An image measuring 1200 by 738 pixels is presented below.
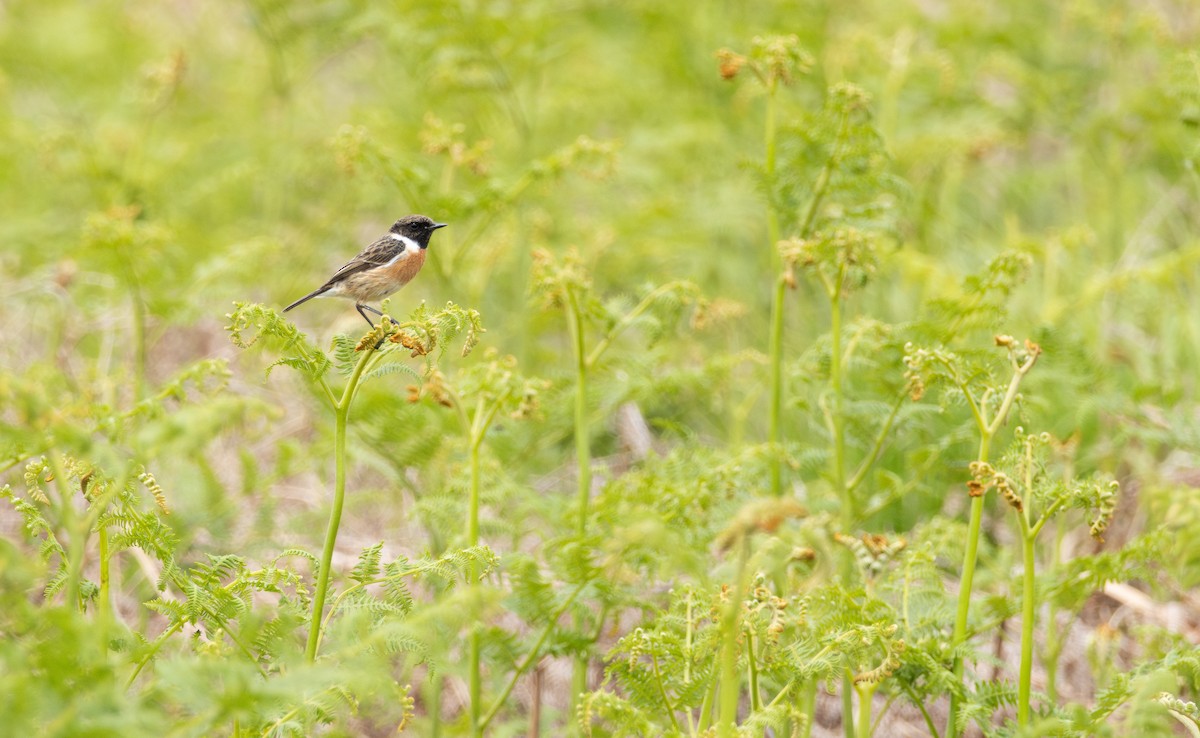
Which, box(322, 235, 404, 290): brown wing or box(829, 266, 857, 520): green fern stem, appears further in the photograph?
box(322, 235, 404, 290): brown wing

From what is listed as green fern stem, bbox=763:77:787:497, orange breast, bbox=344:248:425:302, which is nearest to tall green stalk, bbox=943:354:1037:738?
green fern stem, bbox=763:77:787:497

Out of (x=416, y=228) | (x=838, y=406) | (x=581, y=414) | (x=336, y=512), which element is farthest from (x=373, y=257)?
(x=838, y=406)

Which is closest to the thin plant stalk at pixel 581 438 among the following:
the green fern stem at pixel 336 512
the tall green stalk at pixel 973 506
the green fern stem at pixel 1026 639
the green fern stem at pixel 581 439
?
the green fern stem at pixel 581 439

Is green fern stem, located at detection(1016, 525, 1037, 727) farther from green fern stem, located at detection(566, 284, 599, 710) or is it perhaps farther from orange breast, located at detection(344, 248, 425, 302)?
orange breast, located at detection(344, 248, 425, 302)

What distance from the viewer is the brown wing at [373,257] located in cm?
356

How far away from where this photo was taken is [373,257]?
3.56 meters

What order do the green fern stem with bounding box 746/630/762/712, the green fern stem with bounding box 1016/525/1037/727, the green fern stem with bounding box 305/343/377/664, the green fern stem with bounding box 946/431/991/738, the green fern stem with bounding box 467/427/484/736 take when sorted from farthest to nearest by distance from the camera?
the green fern stem with bounding box 467/427/484/736 < the green fern stem with bounding box 946/431/991/738 < the green fern stem with bounding box 1016/525/1037/727 < the green fern stem with bounding box 746/630/762/712 < the green fern stem with bounding box 305/343/377/664

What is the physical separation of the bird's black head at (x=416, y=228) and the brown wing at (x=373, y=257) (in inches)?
4.5

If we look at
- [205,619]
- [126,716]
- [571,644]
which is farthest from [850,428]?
[126,716]

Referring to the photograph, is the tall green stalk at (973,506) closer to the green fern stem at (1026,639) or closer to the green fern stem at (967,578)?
the green fern stem at (967,578)

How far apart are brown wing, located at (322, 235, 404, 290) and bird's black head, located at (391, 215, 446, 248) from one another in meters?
0.11

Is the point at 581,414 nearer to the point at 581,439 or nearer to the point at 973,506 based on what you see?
the point at 581,439

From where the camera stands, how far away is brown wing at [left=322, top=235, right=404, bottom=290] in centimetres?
356

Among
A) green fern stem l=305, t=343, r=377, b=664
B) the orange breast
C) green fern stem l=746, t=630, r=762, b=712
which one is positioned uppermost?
the orange breast
